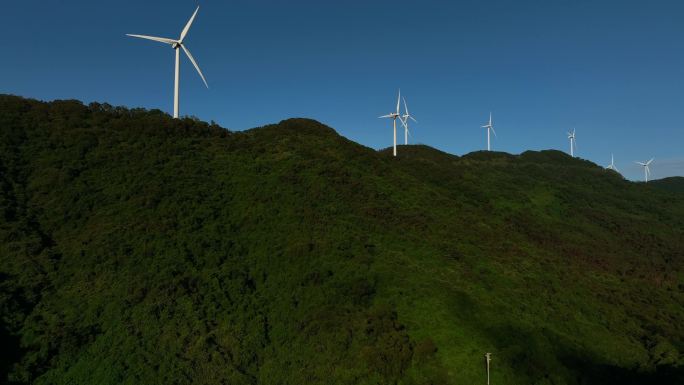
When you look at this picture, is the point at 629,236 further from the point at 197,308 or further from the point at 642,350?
the point at 197,308

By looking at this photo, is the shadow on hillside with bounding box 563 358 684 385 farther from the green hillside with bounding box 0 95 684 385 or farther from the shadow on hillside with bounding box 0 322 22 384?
the shadow on hillside with bounding box 0 322 22 384

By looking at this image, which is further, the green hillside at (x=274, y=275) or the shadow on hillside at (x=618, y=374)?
the shadow on hillside at (x=618, y=374)

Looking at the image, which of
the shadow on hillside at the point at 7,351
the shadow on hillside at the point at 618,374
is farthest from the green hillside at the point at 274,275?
the shadow on hillside at the point at 618,374

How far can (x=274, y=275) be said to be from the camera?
4325 centimetres

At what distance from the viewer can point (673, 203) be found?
11694cm

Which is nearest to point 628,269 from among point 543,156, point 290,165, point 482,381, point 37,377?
point 482,381

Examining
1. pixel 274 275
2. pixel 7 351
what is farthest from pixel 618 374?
pixel 7 351

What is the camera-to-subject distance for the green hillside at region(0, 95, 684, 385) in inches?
1302

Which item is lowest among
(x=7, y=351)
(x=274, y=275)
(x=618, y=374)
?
(x=618, y=374)

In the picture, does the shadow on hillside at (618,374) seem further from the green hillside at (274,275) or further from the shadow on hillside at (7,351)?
the shadow on hillside at (7,351)

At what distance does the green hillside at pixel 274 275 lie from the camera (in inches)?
1302

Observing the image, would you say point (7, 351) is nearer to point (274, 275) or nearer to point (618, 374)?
point (274, 275)

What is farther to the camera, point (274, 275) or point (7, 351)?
point (274, 275)

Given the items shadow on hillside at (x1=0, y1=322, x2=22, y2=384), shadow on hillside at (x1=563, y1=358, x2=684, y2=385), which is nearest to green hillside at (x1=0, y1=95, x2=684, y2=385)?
shadow on hillside at (x1=0, y1=322, x2=22, y2=384)
